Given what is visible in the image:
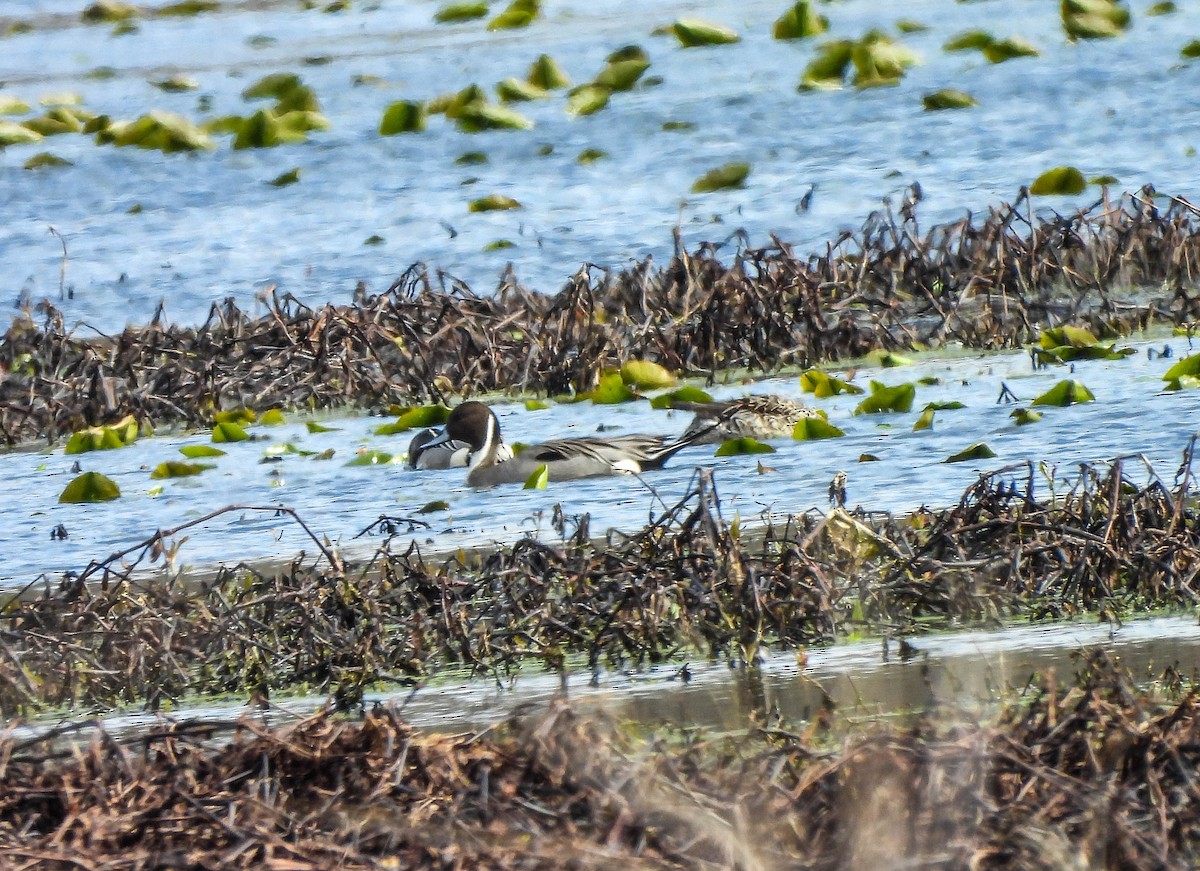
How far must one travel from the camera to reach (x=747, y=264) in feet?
43.2

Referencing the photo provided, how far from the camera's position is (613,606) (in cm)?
→ 532

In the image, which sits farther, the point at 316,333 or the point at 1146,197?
the point at 1146,197

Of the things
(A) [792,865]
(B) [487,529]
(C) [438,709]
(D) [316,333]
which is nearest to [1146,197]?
(D) [316,333]

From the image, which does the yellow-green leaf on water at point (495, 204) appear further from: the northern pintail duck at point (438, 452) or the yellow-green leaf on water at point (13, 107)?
the yellow-green leaf on water at point (13, 107)

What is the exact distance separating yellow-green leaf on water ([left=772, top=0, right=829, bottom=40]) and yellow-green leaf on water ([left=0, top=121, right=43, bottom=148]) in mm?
6870

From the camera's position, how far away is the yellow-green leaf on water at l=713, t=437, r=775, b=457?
8195 mm

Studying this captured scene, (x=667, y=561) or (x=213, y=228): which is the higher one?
(x=667, y=561)

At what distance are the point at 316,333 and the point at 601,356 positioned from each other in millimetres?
1304

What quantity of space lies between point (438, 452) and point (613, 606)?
3241 mm

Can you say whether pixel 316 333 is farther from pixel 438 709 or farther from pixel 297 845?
pixel 297 845

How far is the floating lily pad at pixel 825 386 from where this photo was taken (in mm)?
9281

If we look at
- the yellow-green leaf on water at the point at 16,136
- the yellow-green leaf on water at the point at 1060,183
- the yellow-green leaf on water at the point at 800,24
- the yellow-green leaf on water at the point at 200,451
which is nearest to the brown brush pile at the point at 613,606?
the yellow-green leaf on water at the point at 200,451

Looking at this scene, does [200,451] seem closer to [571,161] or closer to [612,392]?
[612,392]

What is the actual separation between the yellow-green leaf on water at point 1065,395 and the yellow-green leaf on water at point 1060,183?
16.9 ft
